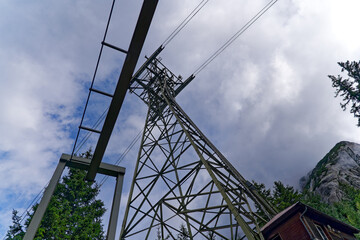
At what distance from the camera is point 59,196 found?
1531cm

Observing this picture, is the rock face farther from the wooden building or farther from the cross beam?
the cross beam

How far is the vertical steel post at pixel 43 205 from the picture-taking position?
587 centimetres

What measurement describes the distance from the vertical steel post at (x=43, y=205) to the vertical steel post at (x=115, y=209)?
205 centimetres

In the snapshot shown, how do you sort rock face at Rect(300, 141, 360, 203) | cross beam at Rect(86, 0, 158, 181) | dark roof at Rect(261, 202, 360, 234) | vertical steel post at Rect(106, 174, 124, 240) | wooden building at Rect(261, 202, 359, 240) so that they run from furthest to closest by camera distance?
rock face at Rect(300, 141, 360, 203)
vertical steel post at Rect(106, 174, 124, 240)
cross beam at Rect(86, 0, 158, 181)
dark roof at Rect(261, 202, 360, 234)
wooden building at Rect(261, 202, 359, 240)

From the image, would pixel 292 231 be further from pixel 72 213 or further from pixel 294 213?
pixel 72 213

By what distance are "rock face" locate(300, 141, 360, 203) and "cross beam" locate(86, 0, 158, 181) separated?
4137cm

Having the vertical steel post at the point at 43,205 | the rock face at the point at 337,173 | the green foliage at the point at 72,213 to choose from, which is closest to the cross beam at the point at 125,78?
the vertical steel post at the point at 43,205

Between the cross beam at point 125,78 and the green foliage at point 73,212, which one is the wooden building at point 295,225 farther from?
the green foliage at point 73,212

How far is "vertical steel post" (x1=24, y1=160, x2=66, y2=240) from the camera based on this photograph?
5866 millimetres

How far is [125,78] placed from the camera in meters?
7.52

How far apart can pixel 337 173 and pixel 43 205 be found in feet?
169

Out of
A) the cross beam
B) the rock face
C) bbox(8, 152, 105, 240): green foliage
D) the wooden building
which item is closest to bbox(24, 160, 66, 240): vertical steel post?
the cross beam

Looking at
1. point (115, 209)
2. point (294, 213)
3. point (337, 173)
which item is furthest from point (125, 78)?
point (337, 173)

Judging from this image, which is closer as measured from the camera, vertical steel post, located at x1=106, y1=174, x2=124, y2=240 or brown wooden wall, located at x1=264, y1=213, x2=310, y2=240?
brown wooden wall, located at x1=264, y1=213, x2=310, y2=240
